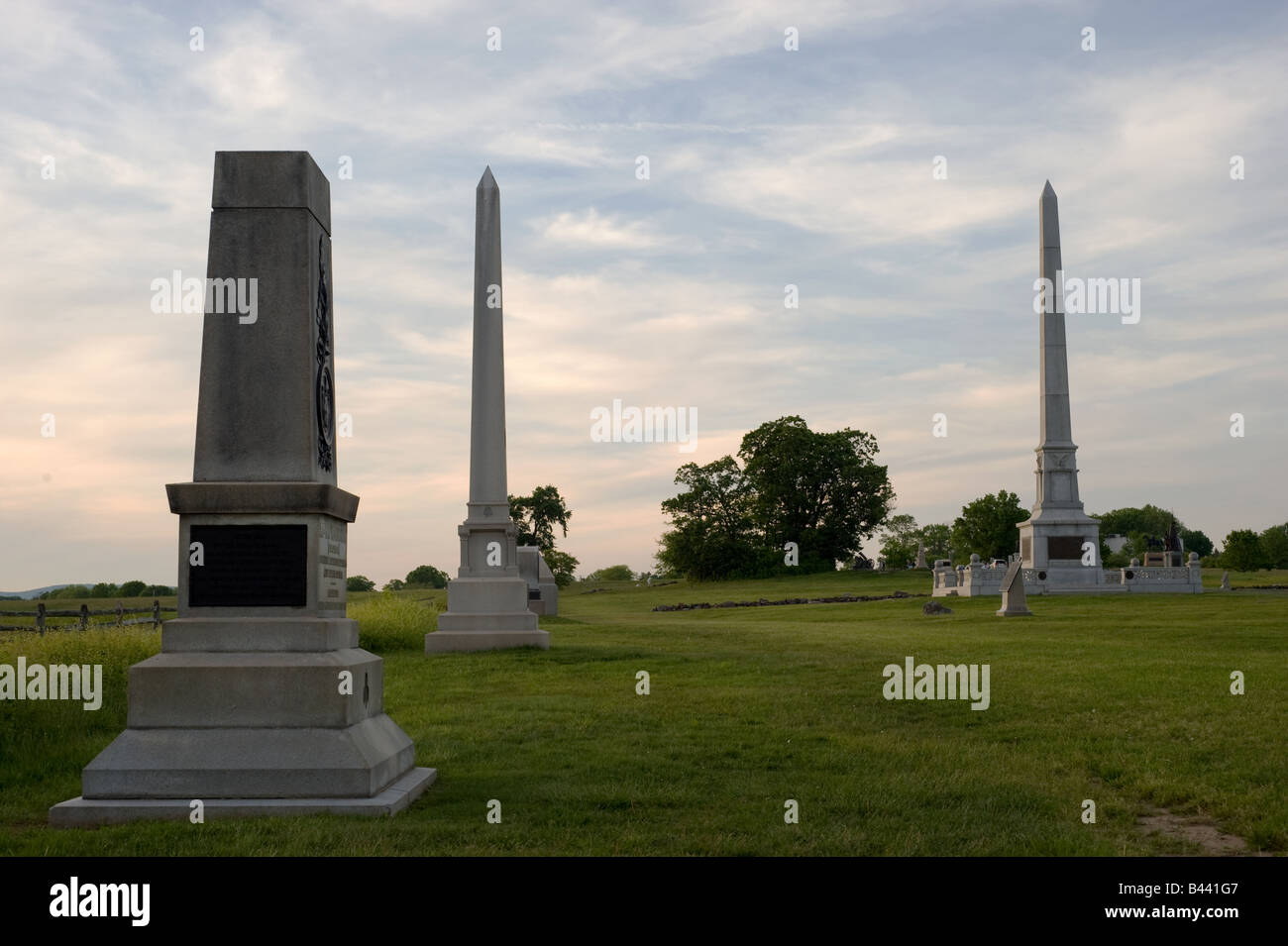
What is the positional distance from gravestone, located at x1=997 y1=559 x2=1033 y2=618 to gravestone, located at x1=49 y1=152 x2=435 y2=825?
25301mm

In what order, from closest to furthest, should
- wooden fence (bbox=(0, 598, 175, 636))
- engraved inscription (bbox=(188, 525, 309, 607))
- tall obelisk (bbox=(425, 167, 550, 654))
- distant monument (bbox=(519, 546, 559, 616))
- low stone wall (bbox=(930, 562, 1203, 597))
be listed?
engraved inscription (bbox=(188, 525, 309, 607))
tall obelisk (bbox=(425, 167, 550, 654))
wooden fence (bbox=(0, 598, 175, 636))
distant monument (bbox=(519, 546, 559, 616))
low stone wall (bbox=(930, 562, 1203, 597))

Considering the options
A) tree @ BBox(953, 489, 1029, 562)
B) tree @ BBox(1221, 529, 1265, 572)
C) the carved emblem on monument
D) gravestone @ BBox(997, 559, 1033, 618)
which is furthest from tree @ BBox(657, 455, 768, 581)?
the carved emblem on monument

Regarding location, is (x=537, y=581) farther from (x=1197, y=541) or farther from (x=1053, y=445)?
(x=1197, y=541)

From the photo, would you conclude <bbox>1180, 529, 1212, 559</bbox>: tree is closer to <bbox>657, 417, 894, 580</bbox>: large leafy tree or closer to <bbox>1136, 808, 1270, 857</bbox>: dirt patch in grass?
<bbox>657, 417, 894, 580</bbox>: large leafy tree

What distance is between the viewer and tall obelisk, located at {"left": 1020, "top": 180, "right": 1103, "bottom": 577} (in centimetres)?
4297

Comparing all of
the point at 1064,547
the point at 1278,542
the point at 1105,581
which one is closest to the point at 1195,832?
the point at 1105,581

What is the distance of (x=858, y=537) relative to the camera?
264 ft

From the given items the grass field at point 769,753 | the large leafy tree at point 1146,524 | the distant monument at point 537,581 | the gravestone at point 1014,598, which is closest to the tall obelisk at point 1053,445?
the gravestone at point 1014,598

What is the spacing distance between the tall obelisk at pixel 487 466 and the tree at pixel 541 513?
2230 inches

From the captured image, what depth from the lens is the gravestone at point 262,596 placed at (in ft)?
26.3

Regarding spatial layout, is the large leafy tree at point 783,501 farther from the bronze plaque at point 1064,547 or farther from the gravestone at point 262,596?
the gravestone at point 262,596

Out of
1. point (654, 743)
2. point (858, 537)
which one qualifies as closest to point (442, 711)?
point (654, 743)
